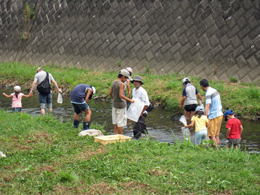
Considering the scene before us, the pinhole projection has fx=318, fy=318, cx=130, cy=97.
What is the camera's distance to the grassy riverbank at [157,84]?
35.1 ft

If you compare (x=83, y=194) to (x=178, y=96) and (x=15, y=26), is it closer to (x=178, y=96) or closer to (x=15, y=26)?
(x=178, y=96)

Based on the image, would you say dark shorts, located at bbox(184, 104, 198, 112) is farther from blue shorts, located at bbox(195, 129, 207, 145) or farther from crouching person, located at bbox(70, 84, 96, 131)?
crouching person, located at bbox(70, 84, 96, 131)

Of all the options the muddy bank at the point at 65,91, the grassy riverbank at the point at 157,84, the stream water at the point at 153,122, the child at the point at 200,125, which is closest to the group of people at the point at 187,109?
the child at the point at 200,125

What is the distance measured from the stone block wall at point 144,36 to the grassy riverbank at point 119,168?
8.25 meters

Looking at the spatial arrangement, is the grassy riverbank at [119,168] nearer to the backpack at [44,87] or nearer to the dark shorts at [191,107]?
the backpack at [44,87]

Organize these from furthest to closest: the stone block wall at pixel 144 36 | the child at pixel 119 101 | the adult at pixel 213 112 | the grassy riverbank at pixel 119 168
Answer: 1. the stone block wall at pixel 144 36
2. the child at pixel 119 101
3. the adult at pixel 213 112
4. the grassy riverbank at pixel 119 168

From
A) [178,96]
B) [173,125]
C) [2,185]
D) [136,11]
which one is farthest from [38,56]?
[2,185]

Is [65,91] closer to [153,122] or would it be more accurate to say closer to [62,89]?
[62,89]

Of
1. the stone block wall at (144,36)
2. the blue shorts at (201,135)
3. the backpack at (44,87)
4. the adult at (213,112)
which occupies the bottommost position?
the blue shorts at (201,135)

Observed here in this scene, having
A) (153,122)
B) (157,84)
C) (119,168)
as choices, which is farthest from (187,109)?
(119,168)

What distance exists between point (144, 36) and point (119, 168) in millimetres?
11375

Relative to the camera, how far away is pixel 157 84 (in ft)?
43.6

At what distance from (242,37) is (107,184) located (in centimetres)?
1058

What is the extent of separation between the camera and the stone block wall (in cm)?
1318
